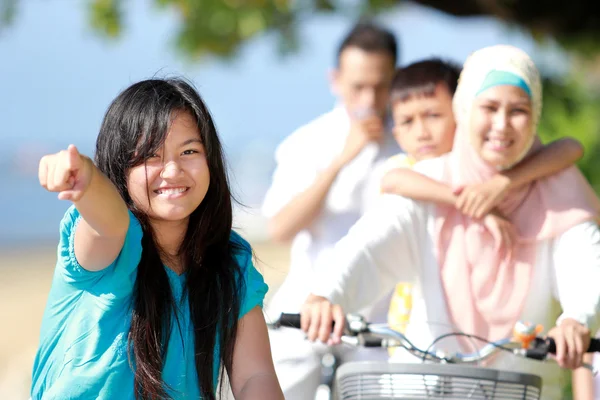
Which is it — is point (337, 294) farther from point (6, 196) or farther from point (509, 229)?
point (6, 196)

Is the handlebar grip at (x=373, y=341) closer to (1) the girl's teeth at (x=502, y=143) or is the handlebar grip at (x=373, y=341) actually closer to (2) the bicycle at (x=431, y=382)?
(2) the bicycle at (x=431, y=382)

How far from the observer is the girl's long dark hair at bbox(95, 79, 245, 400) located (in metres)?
2.71

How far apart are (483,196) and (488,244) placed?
0.17 metres

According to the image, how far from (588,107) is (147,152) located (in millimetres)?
8460

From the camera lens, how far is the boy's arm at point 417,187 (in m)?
3.68

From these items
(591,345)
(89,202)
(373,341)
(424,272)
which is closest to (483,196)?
(424,272)

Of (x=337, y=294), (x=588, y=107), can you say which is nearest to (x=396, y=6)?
(x=588, y=107)

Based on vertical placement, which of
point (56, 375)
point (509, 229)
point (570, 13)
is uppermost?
point (570, 13)

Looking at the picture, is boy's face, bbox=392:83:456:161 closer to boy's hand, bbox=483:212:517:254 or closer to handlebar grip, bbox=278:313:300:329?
boy's hand, bbox=483:212:517:254

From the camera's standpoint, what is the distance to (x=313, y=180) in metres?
4.74

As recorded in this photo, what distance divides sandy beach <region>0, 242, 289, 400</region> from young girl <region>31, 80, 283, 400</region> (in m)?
4.53

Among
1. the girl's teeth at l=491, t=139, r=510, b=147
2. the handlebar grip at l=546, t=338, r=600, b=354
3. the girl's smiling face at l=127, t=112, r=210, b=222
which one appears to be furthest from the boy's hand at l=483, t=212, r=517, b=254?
the girl's smiling face at l=127, t=112, r=210, b=222

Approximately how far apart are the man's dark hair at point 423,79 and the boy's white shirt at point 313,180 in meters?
0.39

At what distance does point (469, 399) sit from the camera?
8.87 ft
